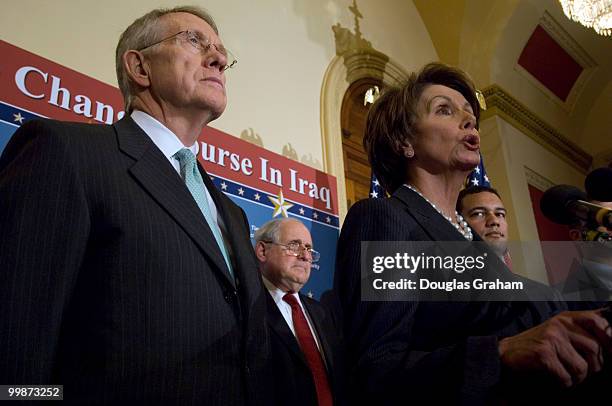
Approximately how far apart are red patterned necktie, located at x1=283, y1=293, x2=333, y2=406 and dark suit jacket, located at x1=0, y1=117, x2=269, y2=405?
99 cm

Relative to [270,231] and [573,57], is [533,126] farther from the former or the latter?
[270,231]

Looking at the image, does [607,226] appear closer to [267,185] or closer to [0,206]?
[0,206]

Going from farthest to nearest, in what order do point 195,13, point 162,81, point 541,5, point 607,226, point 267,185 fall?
1. point 541,5
2. point 267,185
3. point 195,13
4. point 162,81
5. point 607,226

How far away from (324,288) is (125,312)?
2357mm

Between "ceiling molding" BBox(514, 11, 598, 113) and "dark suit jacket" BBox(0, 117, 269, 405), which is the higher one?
"ceiling molding" BBox(514, 11, 598, 113)

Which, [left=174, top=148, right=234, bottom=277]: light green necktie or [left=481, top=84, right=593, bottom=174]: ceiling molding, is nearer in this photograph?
[left=174, top=148, right=234, bottom=277]: light green necktie

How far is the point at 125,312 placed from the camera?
2.73ft

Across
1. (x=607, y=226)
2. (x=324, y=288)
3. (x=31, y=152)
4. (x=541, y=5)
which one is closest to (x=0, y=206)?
(x=31, y=152)

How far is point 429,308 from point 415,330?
0.16 ft

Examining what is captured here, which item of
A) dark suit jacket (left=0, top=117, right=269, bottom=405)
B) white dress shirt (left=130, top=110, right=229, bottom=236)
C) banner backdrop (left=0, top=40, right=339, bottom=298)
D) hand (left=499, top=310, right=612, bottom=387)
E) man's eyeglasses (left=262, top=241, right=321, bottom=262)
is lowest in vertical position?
hand (left=499, top=310, right=612, bottom=387)

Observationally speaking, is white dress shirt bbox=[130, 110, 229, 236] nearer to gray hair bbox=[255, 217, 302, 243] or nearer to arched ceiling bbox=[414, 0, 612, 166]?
gray hair bbox=[255, 217, 302, 243]

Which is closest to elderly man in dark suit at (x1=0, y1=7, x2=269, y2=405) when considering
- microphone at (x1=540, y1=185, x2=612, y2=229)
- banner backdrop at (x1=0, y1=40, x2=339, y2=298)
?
microphone at (x1=540, y1=185, x2=612, y2=229)

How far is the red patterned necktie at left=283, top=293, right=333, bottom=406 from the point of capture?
1.90m

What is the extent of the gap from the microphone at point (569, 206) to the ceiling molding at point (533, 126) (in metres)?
4.74
